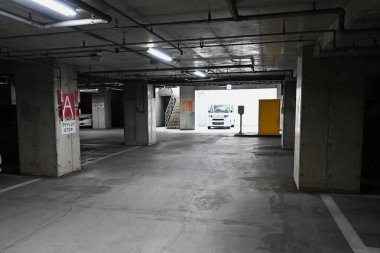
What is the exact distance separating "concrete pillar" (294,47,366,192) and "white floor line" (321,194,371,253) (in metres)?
0.60

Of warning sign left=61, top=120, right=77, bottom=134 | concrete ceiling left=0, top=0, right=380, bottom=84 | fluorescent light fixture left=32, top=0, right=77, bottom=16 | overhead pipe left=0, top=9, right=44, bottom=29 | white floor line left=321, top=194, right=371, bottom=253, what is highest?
concrete ceiling left=0, top=0, right=380, bottom=84

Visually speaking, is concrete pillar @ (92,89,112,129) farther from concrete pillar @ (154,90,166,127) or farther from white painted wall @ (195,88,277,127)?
white painted wall @ (195,88,277,127)

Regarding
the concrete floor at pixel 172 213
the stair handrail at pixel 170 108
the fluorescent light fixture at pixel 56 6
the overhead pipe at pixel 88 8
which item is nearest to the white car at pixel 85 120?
the stair handrail at pixel 170 108

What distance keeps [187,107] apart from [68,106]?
40.5 feet

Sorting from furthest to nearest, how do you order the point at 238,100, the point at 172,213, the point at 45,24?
the point at 238,100 < the point at 172,213 < the point at 45,24

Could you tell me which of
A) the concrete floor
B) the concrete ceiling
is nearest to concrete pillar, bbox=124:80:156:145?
the concrete ceiling

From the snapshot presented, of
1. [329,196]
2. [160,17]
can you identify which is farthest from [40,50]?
[329,196]

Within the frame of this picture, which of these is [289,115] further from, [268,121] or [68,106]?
[68,106]

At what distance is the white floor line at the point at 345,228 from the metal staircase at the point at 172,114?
1634 cm

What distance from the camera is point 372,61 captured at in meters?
6.26

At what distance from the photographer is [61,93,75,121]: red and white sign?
720 centimetres

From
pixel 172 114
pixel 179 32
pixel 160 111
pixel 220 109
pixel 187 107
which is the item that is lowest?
pixel 172 114

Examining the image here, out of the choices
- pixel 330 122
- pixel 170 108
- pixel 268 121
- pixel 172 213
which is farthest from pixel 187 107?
pixel 172 213

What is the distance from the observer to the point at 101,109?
21.1 meters
